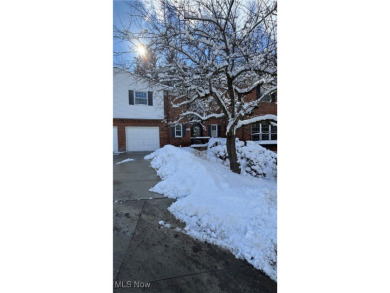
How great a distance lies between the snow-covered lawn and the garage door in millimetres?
3078

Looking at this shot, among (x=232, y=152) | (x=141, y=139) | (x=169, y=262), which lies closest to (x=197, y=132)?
(x=141, y=139)

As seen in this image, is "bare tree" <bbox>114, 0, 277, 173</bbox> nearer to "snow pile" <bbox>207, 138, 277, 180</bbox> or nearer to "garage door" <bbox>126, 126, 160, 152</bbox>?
Answer: "garage door" <bbox>126, 126, 160, 152</bbox>

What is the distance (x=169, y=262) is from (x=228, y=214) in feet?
3.06

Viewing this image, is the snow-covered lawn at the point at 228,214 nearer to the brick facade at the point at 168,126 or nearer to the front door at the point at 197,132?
the brick facade at the point at 168,126

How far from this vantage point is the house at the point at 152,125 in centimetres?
454

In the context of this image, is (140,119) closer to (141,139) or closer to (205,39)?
(141,139)

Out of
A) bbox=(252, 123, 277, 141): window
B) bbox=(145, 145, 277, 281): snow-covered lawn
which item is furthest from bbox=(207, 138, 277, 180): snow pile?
bbox=(145, 145, 277, 281): snow-covered lawn

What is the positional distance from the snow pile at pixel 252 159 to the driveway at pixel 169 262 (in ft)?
15.3

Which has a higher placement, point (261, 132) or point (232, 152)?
point (261, 132)

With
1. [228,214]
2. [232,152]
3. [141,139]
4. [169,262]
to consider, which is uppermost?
[141,139]

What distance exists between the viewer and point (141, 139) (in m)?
5.87
